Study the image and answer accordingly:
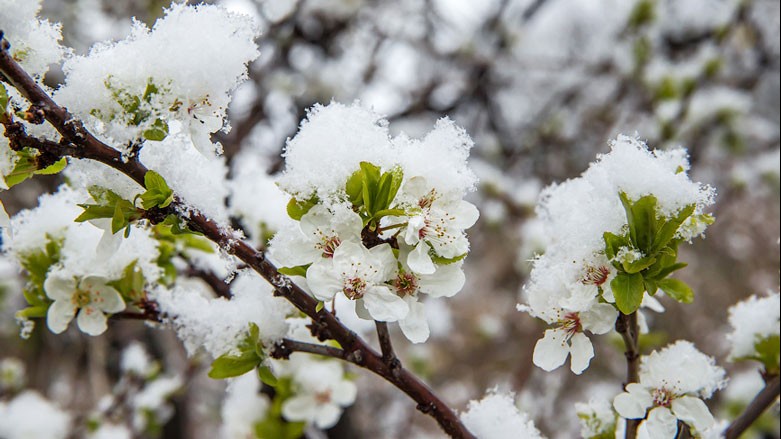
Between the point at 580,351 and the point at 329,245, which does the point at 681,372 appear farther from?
→ the point at 329,245

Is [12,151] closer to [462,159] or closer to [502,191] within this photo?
[462,159]

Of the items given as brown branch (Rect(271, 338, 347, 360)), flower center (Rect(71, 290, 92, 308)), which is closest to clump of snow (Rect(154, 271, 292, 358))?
brown branch (Rect(271, 338, 347, 360))

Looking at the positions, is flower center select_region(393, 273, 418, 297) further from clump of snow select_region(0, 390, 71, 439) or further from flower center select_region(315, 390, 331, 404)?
clump of snow select_region(0, 390, 71, 439)

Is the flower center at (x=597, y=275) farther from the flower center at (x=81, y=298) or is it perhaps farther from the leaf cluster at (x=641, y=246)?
the flower center at (x=81, y=298)

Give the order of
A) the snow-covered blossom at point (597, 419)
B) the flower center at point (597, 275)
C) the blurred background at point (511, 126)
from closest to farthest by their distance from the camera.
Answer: the flower center at point (597, 275) < the snow-covered blossom at point (597, 419) < the blurred background at point (511, 126)

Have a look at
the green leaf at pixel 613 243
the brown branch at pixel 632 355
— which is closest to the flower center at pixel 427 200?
the green leaf at pixel 613 243

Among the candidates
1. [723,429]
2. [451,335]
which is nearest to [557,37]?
[451,335]
